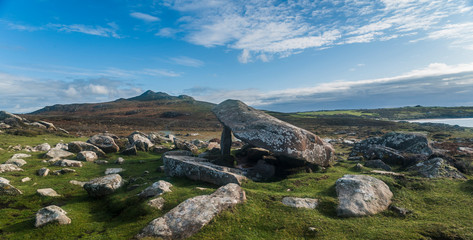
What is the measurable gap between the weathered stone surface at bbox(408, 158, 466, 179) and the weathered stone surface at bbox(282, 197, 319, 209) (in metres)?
7.87

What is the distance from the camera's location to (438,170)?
12.6m

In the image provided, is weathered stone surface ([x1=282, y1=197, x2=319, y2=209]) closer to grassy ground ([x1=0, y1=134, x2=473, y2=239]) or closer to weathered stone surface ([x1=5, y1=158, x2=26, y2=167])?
grassy ground ([x1=0, y1=134, x2=473, y2=239])

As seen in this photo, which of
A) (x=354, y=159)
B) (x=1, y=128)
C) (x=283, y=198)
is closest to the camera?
(x=283, y=198)

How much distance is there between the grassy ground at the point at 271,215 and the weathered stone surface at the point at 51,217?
0.22m

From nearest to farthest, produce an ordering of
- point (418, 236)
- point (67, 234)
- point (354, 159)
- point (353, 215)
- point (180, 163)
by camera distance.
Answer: point (418, 236) < point (67, 234) < point (353, 215) < point (180, 163) < point (354, 159)

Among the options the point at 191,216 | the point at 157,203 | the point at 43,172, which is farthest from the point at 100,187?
the point at 191,216

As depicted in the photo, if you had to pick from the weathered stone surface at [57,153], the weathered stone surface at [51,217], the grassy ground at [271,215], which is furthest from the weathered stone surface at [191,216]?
the weathered stone surface at [57,153]

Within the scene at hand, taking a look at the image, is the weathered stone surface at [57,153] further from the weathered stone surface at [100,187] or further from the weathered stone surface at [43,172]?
the weathered stone surface at [100,187]

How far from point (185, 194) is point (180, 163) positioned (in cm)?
360

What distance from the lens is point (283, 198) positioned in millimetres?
9781

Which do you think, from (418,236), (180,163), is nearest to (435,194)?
(418,236)

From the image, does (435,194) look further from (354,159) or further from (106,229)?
(106,229)

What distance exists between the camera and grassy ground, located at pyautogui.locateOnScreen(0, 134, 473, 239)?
739 cm

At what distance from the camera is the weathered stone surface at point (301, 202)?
9.14 metres
